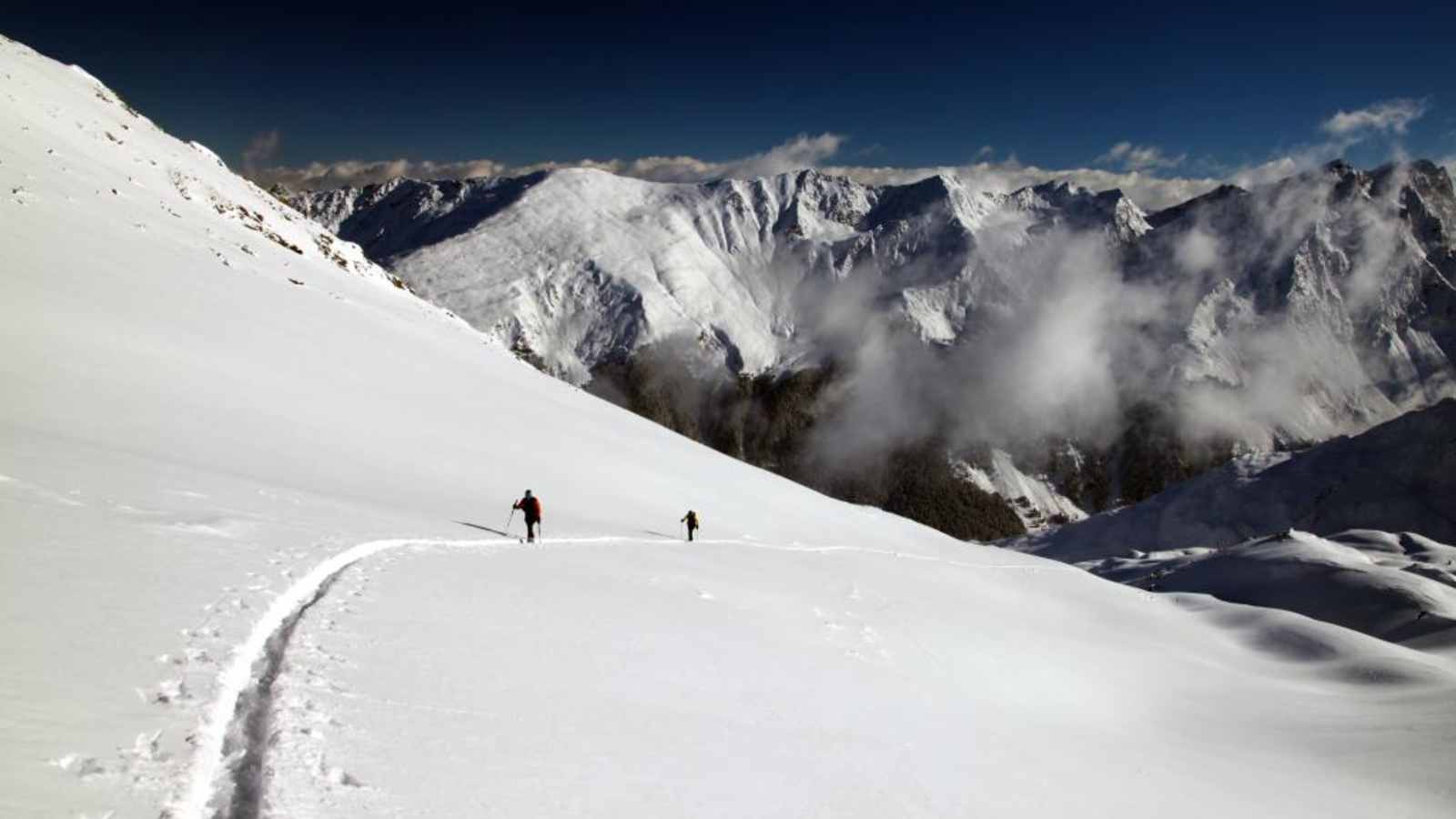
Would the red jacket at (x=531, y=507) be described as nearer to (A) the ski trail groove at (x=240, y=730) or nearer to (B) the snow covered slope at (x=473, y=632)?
(B) the snow covered slope at (x=473, y=632)

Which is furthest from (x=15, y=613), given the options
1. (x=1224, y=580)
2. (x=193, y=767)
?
(x=1224, y=580)

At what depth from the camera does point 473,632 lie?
11266 mm

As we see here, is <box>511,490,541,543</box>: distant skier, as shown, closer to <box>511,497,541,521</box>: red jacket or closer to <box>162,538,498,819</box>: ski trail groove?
<box>511,497,541,521</box>: red jacket

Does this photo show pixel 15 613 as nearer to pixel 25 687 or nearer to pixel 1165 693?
pixel 25 687

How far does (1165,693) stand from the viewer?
27.2 meters

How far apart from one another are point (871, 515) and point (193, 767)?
160 feet

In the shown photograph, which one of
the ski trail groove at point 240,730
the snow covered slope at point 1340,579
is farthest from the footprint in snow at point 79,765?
the snow covered slope at point 1340,579

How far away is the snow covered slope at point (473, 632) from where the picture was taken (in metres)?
7.22

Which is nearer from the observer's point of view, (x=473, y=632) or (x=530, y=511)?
(x=473, y=632)

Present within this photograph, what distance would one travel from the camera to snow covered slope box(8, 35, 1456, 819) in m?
7.22

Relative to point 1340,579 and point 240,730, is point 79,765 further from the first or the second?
point 1340,579

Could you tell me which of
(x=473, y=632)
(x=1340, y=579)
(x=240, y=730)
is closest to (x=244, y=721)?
(x=240, y=730)

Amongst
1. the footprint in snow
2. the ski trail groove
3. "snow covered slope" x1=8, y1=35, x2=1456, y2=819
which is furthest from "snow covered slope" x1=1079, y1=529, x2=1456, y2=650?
the footprint in snow

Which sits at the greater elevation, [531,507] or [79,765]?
[531,507]
